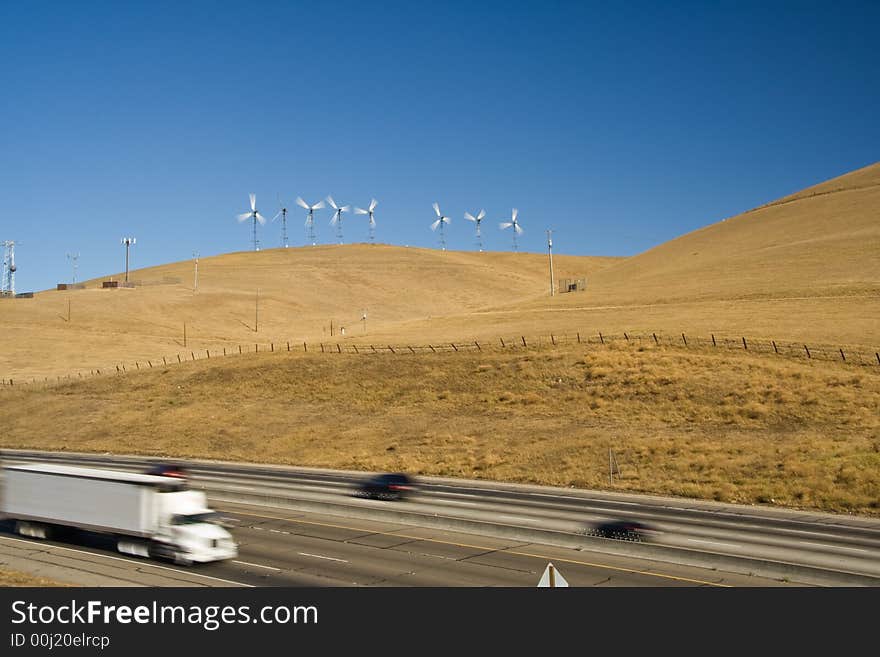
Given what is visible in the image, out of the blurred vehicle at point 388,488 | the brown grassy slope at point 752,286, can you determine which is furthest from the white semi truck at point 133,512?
the brown grassy slope at point 752,286

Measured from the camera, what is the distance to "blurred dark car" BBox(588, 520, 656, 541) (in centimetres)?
2898

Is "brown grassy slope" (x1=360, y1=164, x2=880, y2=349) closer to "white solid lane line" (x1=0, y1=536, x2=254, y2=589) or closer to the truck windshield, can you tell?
the truck windshield

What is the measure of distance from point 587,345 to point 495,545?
164 feet

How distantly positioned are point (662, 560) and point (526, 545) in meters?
4.83

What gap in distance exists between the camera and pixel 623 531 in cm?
2925

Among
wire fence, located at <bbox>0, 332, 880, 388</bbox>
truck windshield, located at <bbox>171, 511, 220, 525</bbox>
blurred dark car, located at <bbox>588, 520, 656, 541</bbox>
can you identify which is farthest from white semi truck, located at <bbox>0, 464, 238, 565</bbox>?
wire fence, located at <bbox>0, 332, 880, 388</bbox>

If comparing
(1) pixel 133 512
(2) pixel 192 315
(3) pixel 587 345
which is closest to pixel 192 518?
(1) pixel 133 512

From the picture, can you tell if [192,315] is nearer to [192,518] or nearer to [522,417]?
[522,417]

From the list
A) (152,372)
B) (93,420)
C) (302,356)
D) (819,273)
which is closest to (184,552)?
(93,420)

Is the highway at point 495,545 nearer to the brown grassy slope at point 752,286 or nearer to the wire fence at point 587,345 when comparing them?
the wire fence at point 587,345

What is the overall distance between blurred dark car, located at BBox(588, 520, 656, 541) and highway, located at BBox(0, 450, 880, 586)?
634 mm

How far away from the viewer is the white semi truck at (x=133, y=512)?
25625 millimetres

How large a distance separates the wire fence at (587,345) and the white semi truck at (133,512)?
52000 millimetres

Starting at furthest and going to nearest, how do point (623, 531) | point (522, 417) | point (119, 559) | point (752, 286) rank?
point (752, 286) < point (522, 417) < point (623, 531) < point (119, 559)
